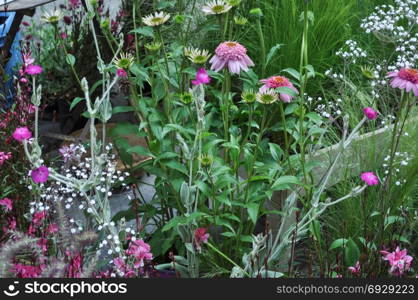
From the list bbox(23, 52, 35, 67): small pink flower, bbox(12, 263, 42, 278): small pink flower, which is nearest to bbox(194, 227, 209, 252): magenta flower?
bbox(12, 263, 42, 278): small pink flower

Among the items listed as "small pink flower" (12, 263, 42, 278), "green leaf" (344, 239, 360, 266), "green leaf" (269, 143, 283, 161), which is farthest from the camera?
"green leaf" (269, 143, 283, 161)

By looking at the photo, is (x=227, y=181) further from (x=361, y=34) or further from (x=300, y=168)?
(x=361, y=34)

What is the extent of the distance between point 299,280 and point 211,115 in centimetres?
90

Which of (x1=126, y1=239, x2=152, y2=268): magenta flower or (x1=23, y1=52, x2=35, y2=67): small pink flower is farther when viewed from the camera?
(x1=23, y1=52, x2=35, y2=67): small pink flower

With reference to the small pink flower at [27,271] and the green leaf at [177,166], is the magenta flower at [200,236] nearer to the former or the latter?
the green leaf at [177,166]

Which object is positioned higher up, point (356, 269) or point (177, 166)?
point (177, 166)

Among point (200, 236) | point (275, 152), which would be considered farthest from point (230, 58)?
point (200, 236)

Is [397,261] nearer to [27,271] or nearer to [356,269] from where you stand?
[356,269]

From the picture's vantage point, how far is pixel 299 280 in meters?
1.85

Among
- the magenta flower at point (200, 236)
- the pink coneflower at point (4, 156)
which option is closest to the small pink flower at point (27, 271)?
the magenta flower at point (200, 236)

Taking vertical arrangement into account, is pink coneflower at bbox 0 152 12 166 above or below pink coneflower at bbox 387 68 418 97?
above

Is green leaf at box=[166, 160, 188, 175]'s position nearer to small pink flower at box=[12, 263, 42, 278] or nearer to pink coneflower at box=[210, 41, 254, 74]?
pink coneflower at box=[210, 41, 254, 74]

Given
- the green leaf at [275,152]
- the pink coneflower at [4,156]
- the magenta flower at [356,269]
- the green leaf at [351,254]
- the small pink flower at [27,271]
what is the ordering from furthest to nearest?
the pink coneflower at [4,156] < the green leaf at [275,152] < the green leaf at [351,254] < the magenta flower at [356,269] < the small pink flower at [27,271]

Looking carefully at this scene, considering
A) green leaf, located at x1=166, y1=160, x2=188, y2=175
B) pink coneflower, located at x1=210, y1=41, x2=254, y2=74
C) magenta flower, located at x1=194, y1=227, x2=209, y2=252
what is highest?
pink coneflower, located at x1=210, y1=41, x2=254, y2=74
